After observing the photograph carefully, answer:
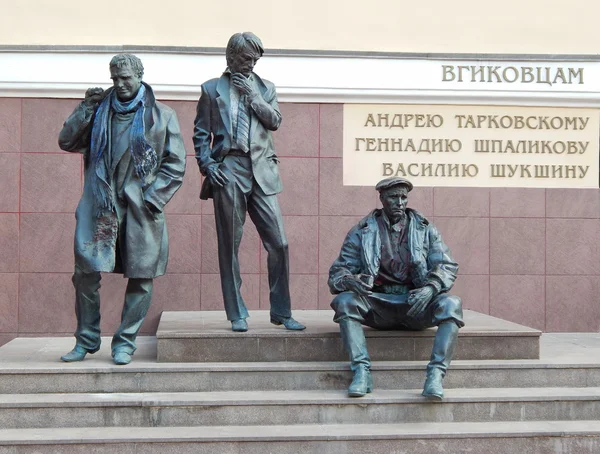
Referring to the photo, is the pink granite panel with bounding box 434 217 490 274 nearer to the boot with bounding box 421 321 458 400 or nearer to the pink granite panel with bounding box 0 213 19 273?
the boot with bounding box 421 321 458 400

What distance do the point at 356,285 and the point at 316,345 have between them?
2.06 ft

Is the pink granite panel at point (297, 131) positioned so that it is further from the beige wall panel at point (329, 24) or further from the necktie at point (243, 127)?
the necktie at point (243, 127)

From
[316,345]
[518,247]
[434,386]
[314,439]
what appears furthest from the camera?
[518,247]

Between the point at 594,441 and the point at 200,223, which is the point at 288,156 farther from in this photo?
the point at 594,441

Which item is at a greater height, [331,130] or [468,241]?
[331,130]

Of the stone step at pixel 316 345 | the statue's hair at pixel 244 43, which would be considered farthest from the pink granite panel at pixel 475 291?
the statue's hair at pixel 244 43

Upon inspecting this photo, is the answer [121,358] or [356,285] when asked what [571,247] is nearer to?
[356,285]

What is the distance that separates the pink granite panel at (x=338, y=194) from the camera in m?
9.38

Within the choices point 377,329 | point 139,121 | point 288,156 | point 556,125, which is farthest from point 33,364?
point 556,125


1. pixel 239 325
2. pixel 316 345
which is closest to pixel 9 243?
pixel 239 325

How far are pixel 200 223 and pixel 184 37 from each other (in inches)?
73.6

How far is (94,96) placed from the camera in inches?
261

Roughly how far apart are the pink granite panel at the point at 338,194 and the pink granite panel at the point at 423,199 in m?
0.39

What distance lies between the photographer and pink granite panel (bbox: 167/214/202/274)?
30.3ft
